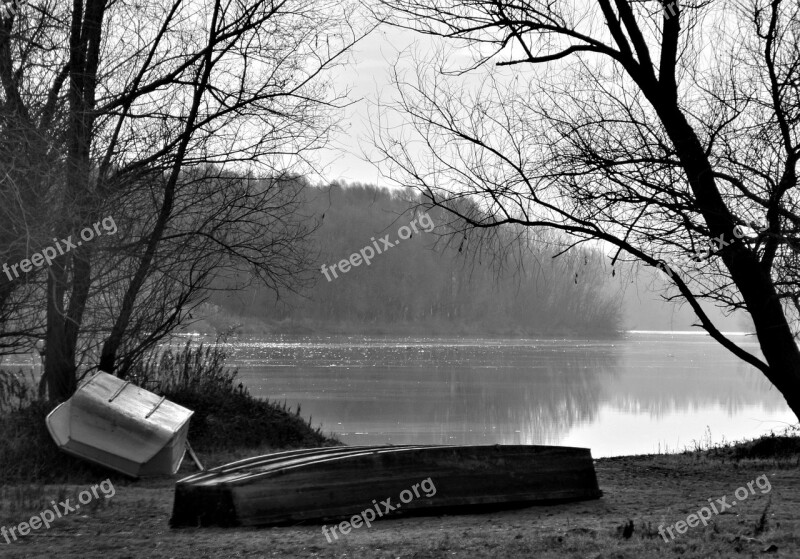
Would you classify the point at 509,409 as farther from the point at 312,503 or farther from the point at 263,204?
the point at 312,503

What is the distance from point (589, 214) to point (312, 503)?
13.4 feet

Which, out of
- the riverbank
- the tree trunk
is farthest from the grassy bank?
the tree trunk

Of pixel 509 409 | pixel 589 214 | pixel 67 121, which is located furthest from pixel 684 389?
pixel 67 121

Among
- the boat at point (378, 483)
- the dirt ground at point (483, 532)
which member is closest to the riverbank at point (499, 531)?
the dirt ground at point (483, 532)

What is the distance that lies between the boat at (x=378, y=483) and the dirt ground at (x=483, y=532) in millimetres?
127

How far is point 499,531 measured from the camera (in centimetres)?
563

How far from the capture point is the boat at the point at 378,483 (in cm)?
603

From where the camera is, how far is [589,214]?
28.1 feet

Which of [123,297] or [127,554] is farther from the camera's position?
[123,297]

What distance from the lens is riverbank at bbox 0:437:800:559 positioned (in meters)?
4.85

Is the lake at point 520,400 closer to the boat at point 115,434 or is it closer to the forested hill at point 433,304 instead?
the boat at point 115,434

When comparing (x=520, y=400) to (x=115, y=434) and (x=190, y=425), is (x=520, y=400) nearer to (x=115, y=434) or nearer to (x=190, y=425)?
(x=190, y=425)

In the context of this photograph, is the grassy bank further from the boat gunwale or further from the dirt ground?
the boat gunwale

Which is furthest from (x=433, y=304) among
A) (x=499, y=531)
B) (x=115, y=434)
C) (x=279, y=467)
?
(x=499, y=531)
